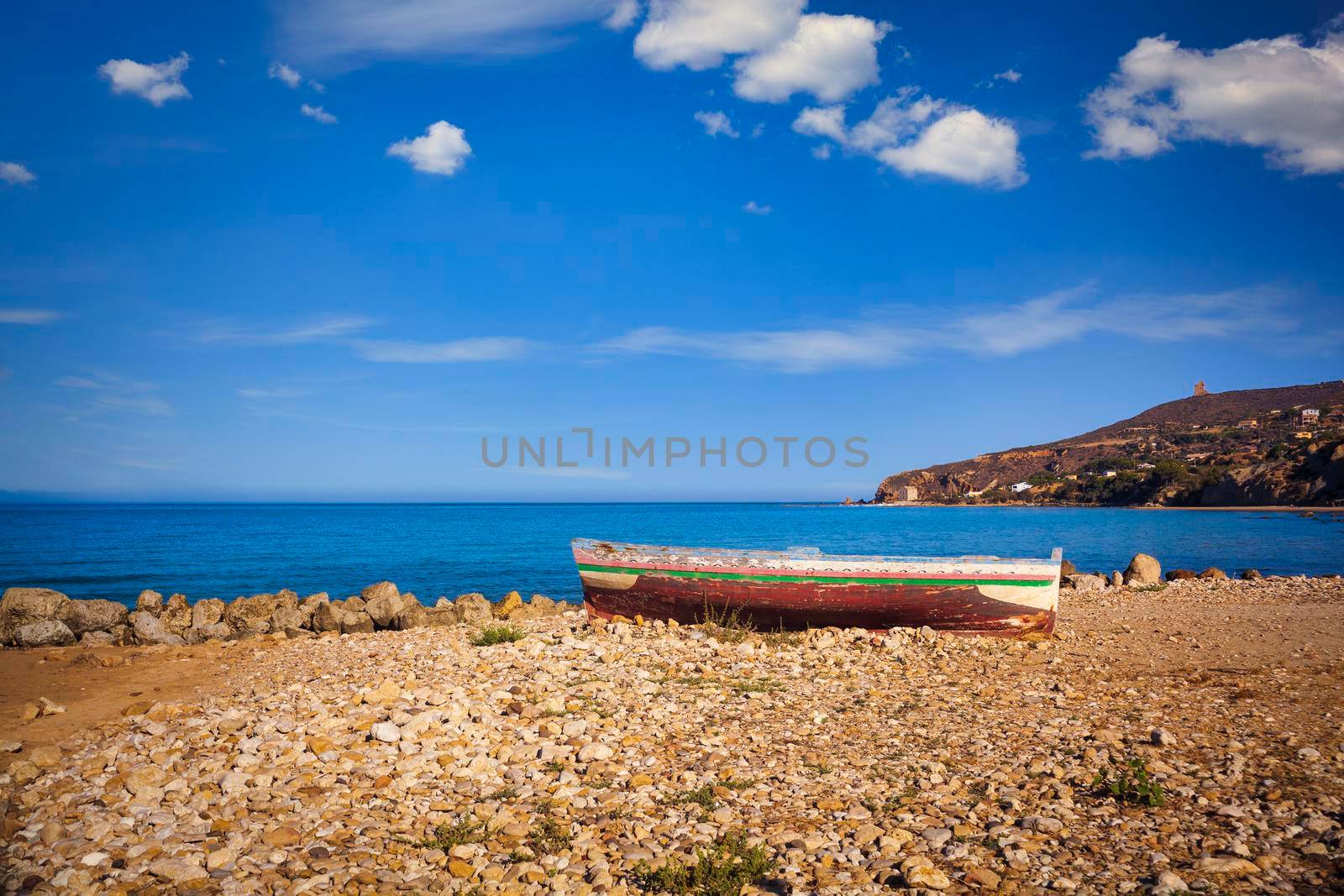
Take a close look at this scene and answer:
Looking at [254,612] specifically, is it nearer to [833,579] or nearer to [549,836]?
[833,579]

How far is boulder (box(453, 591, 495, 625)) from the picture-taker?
18.0 m

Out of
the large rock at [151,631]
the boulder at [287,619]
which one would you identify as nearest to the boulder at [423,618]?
the boulder at [287,619]

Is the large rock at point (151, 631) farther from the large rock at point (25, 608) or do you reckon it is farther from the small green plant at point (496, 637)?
the small green plant at point (496, 637)

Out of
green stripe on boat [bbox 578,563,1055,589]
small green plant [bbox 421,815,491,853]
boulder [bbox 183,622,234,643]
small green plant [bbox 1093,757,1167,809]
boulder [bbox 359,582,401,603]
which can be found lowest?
boulder [bbox 183,622,234,643]

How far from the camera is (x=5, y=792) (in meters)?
6.36

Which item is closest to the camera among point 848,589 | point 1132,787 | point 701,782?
point 1132,787

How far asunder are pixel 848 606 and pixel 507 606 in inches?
363

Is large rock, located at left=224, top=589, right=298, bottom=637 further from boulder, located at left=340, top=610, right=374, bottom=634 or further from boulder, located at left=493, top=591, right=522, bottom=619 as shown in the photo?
boulder, located at left=493, top=591, right=522, bottom=619

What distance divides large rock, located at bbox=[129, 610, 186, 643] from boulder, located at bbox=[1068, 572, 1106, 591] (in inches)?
969

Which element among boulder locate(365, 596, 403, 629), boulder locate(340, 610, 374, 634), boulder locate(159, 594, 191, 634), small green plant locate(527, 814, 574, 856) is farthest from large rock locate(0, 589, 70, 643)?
small green plant locate(527, 814, 574, 856)

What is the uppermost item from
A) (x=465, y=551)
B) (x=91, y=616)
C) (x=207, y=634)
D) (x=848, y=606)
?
(x=848, y=606)

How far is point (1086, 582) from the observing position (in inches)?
968

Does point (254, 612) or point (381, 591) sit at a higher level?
point (381, 591)

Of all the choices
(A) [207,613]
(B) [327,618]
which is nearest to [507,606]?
Answer: (B) [327,618]
